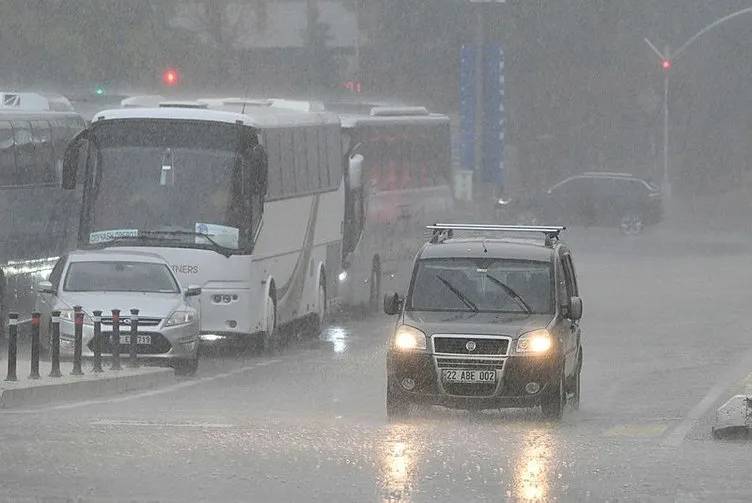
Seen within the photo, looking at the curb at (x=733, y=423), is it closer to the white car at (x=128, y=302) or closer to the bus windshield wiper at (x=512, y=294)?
the bus windshield wiper at (x=512, y=294)

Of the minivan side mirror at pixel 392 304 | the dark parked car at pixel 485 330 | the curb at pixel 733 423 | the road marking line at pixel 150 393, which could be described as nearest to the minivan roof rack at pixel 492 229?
the dark parked car at pixel 485 330

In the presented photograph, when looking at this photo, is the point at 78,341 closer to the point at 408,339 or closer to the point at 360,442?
the point at 408,339

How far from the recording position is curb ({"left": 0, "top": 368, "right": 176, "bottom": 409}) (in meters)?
18.4

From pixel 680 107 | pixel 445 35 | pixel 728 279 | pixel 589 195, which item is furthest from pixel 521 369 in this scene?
pixel 680 107

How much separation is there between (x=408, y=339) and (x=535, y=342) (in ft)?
3.55

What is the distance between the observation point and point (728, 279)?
4172 centimetres

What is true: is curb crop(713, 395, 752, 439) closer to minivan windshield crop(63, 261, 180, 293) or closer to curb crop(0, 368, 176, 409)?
curb crop(0, 368, 176, 409)

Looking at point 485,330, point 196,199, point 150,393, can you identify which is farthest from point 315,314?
point 485,330

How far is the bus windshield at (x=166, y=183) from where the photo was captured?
26000 mm

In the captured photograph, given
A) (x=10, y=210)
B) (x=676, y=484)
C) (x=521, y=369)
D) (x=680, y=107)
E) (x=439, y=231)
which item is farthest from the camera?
(x=680, y=107)

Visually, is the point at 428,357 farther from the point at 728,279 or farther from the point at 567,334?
the point at 728,279

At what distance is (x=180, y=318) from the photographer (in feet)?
76.9

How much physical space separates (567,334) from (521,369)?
1139 mm

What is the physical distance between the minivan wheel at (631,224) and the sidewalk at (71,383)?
39.4 m
